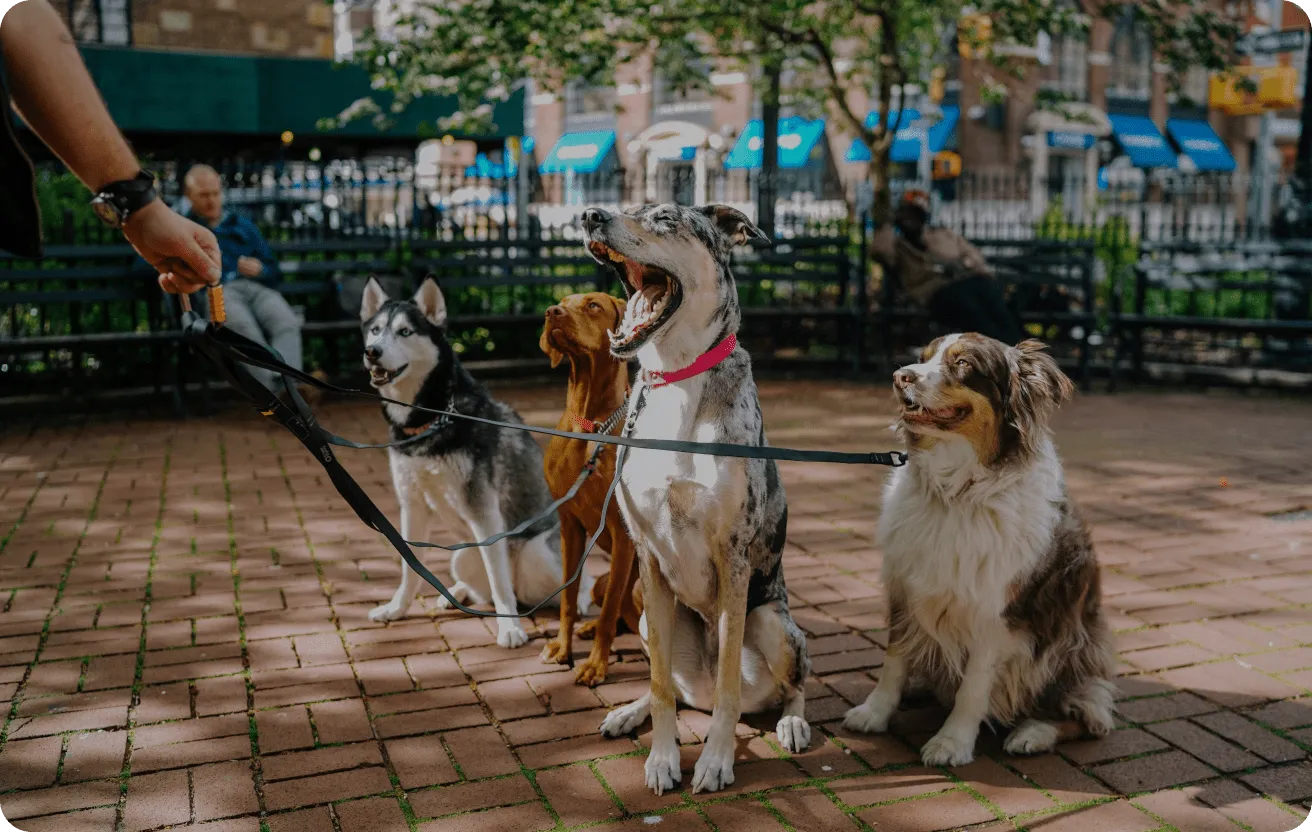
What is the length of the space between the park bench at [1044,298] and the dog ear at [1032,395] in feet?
24.5

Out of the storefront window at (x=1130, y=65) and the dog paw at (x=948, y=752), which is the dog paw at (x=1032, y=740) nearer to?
the dog paw at (x=948, y=752)

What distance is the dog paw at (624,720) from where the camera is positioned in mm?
3596

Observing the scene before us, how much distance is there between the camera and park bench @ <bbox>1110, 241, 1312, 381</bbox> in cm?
1070

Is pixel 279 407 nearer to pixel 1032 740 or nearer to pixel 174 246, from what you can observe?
pixel 174 246

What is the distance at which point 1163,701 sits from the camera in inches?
153

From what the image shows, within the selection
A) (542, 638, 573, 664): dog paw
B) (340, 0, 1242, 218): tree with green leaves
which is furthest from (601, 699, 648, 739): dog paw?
(340, 0, 1242, 218): tree with green leaves

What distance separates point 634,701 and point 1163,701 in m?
1.90

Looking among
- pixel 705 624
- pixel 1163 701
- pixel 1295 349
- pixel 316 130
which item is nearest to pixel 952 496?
pixel 705 624

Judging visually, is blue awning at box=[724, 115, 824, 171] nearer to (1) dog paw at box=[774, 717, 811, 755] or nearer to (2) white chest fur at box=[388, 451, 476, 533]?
(2) white chest fur at box=[388, 451, 476, 533]

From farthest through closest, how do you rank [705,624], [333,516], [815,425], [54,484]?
1. [815,425]
2. [54,484]
3. [333,516]
4. [705,624]

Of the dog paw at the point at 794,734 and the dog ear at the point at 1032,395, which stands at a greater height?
the dog ear at the point at 1032,395

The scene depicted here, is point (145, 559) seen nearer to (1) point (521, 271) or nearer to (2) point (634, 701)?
(2) point (634, 701)

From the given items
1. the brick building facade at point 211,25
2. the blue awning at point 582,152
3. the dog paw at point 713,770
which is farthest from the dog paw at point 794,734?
the blue awning at point 582,152

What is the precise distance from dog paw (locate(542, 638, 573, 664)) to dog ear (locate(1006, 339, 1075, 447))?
1956mm
